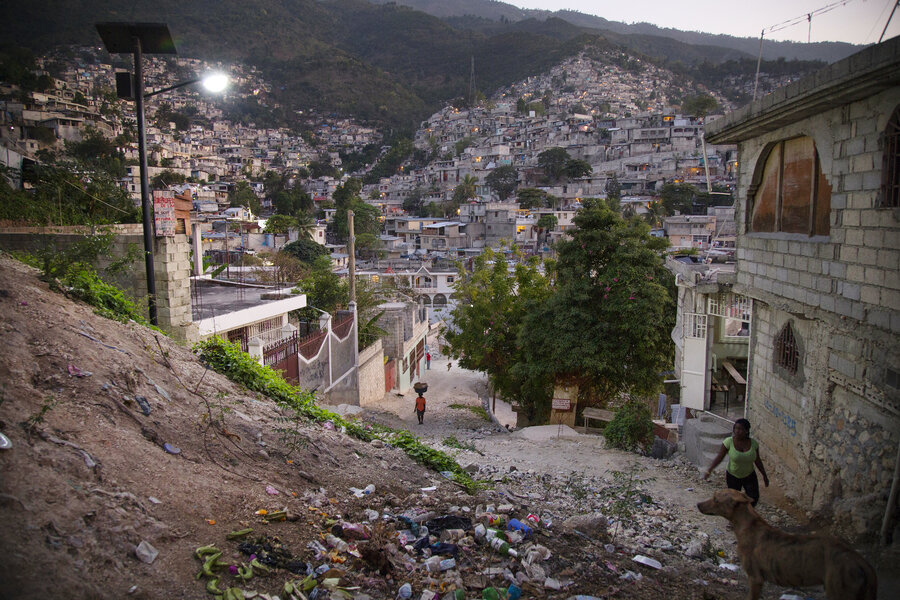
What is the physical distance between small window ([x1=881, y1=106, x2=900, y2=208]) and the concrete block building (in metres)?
0.01

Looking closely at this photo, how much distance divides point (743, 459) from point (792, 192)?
3.43m

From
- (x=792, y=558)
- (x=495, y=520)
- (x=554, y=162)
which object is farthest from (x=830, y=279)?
(x=554, y=162)

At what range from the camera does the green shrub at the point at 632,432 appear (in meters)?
10.3

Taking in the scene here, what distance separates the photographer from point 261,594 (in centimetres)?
344

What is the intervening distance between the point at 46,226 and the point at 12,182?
13.6ft

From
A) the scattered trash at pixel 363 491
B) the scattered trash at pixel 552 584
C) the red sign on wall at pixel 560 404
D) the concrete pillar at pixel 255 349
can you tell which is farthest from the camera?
the red sign on wall at pixel 560 404

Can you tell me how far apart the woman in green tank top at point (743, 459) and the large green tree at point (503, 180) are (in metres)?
78.4

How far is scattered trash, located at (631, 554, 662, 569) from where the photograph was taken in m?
4.71

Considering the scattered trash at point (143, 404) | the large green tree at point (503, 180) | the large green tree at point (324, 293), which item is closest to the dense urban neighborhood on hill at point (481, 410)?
the scattered trash at point (143, 404)

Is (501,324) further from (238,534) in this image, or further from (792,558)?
(238,534)

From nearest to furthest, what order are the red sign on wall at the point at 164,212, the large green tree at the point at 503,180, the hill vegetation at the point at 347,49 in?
the red sign on wall at the point at 164,212
the large green tree at the point at 503,180
the hill vegetation at the point at 347,49

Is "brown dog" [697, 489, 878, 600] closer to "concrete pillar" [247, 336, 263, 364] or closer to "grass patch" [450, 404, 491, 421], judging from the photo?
"concrete pillar" [247, 336, 263, 364]

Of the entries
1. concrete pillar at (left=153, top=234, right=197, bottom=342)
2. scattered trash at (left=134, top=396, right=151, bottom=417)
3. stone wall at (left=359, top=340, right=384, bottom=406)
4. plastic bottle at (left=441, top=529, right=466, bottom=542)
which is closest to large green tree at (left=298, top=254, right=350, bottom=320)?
stone wall at (left=359, top=340, right=384, bottom=406)

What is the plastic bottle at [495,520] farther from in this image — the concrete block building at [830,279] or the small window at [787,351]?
the small window at [787,351]
